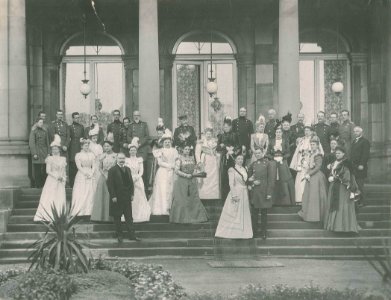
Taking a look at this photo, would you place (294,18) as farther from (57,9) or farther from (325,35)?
(57,9)

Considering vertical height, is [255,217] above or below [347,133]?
below

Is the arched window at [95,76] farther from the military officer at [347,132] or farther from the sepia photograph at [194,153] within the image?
the military officer at [347,132]

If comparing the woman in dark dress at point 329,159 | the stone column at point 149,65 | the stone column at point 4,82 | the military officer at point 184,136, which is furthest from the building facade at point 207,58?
the woman in dark dress at point 329,159

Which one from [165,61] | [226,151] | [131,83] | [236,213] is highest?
[165,61]

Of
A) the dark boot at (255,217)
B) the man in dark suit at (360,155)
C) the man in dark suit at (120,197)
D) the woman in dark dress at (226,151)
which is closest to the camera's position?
the man in dark suit at (120,197)

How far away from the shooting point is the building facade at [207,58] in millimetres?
21453

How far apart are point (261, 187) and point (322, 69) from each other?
887 cm

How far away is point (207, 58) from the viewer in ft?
73.6

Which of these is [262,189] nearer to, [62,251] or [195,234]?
[195,234]

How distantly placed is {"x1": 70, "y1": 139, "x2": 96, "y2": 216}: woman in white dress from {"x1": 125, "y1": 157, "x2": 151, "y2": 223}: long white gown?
847 mm

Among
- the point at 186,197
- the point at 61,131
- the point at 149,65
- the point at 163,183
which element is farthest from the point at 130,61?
the point at 186,197

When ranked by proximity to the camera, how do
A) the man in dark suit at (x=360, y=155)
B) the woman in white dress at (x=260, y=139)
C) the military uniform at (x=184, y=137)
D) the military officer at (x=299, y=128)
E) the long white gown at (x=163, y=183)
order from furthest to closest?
the military officer at (x=299, y=128) < the military uniform at (x=184, y=137) < the woman in white dress at (x=260, y=139) < the man in dark suit at (x=360, y=155) < the long white gown at (x=163, y=183)

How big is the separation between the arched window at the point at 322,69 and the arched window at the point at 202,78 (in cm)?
219

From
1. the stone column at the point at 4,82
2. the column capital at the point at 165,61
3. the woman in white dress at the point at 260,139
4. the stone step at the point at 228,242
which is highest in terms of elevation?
the column capital at the point at 165,61
